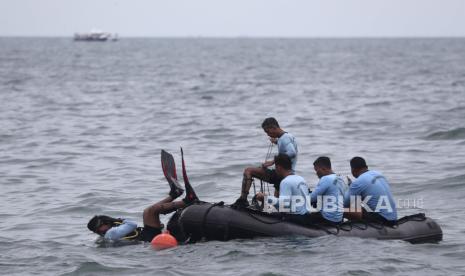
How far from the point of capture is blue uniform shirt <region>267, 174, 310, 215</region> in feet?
47.6

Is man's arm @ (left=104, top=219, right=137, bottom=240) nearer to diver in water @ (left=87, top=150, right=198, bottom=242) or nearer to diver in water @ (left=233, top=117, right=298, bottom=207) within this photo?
diver in water @ (left=87, top=150, right=198, bottom=242)

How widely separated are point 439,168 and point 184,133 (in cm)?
1269

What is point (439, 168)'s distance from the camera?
24.7 m

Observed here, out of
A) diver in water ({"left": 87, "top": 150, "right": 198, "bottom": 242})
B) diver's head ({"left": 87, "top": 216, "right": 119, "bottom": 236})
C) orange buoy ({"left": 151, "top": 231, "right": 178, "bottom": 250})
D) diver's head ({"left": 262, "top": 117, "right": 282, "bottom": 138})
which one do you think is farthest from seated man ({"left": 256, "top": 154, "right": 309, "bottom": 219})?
diver's head ({"left": 87, "top": 216, "right": 119, "bottom": 236})

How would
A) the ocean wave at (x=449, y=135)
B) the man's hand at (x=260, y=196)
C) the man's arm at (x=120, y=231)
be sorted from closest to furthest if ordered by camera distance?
the man's hand at (x=260, y=196) < the man's arm at (x=120, y=231) < the ocean wave at (x=449, y=135)

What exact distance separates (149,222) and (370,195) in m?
4.05

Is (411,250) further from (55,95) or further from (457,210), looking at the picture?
(55,95)

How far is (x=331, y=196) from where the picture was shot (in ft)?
48.4

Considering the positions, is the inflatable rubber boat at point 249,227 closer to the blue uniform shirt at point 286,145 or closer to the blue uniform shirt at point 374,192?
the blue uniform shirt at point 374,192

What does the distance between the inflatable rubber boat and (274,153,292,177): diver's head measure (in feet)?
2.61

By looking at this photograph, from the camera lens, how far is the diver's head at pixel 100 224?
15.7 m

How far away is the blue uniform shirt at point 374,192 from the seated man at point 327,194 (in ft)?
0.86

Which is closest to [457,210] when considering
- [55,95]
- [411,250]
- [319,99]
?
[411,250]

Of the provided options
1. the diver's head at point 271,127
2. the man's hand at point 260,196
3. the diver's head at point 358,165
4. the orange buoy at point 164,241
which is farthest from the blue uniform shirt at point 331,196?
the orange buoy at point 164,241
